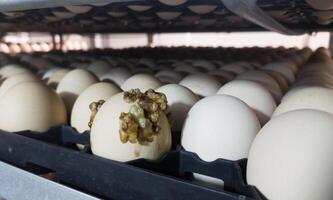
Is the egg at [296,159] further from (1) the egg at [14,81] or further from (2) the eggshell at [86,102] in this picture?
(1) the egg at [14,81]

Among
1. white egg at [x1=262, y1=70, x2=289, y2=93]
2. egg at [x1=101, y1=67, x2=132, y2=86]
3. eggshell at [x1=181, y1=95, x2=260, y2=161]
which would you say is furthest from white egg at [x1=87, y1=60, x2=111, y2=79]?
eggshell at [x1=181, y1=95, x2=260, y2=161]

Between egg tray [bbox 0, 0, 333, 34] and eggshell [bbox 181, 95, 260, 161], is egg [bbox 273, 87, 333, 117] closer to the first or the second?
eggshell [bbox 181, 95, 260, 161]

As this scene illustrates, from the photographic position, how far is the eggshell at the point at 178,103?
758 millimetres

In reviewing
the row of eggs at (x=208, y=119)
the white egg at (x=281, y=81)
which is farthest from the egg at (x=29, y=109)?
the white egg at (x=281, y=81)

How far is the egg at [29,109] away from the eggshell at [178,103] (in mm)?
260

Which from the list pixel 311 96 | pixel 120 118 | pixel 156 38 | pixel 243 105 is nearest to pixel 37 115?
pixel 120 118

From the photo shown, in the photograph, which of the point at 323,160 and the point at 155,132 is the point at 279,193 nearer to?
the point at 323,160

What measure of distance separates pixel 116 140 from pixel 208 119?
16 cm

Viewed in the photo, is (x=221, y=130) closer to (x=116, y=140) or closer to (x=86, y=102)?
(x=116, y=140)

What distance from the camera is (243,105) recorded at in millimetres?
649

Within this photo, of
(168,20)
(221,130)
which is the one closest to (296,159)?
(221,130)

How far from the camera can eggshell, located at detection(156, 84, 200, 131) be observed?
76cm

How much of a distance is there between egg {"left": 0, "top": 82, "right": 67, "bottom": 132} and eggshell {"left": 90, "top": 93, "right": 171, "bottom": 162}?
21 cm

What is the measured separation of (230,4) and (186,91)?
0.96ft
